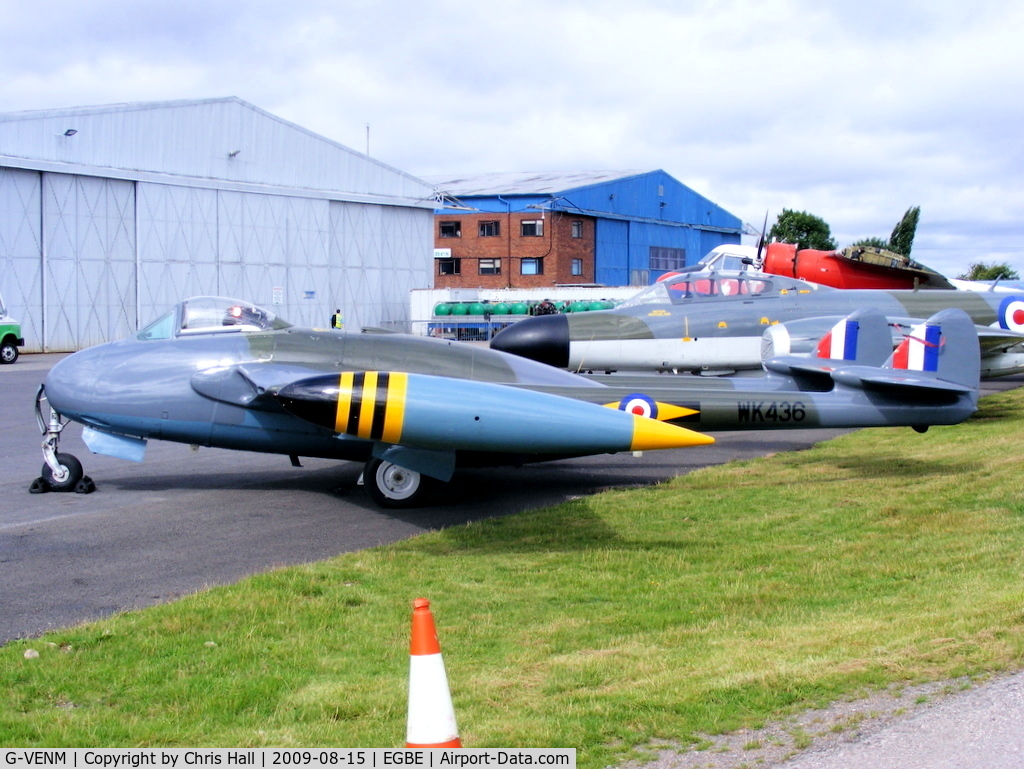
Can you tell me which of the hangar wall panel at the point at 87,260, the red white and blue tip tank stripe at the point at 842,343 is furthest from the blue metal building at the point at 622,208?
the red white and blue tip tank stripe at the point at 842,343

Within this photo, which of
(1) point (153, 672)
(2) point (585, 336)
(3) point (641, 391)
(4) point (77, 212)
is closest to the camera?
(1) point (153, 672)

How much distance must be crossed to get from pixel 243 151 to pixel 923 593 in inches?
1541

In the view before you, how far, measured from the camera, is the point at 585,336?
51.6ft

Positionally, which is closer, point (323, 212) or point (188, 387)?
point (188, 387)

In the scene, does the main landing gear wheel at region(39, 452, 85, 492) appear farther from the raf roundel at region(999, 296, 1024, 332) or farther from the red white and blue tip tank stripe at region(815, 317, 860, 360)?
the raf roundel at region(999, 296, 1024, 332)

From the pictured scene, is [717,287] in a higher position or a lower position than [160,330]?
higher

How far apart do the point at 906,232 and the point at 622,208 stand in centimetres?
1820

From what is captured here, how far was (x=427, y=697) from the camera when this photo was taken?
129 inches

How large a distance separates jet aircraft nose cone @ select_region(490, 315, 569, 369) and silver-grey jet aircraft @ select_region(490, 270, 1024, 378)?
0.6 inches

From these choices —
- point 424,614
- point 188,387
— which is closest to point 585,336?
point 188,387

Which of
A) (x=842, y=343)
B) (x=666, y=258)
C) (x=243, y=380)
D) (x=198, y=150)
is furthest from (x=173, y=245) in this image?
(x=666, y=258)

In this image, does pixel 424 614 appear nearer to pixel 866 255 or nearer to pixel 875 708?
pixel 875 708

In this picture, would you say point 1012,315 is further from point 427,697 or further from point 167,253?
point 167,253

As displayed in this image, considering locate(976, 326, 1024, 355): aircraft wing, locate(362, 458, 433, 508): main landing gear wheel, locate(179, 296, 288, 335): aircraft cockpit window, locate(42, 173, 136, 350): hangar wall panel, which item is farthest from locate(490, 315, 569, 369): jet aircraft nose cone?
locate(42, 173, 136, 350): hangar wall panel
